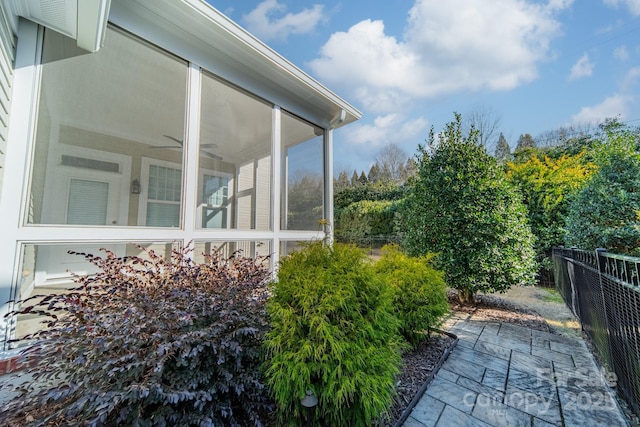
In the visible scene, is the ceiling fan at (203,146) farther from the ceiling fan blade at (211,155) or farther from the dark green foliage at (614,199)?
the dark green foliage at (614,199)

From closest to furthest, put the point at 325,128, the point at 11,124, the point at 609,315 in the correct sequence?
the point at 11,124, the point at 609,315, the point at 325,128

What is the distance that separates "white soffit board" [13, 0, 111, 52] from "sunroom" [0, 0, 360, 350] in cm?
3

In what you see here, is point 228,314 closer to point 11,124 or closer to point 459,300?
point 11,124

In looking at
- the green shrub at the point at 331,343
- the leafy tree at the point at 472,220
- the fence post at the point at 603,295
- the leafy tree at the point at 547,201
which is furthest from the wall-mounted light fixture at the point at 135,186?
the leafy tree at the point at 547,201

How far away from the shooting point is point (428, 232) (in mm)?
5207

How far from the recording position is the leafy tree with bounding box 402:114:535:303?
4.72 meters

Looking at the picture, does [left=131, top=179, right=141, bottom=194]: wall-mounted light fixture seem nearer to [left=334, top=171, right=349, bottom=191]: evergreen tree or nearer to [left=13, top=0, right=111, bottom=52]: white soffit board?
[left=13, top=0, right=111, bottom=52]: white soffit board

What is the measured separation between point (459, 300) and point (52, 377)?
6.25m

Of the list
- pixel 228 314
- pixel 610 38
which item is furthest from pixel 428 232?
pixel 610 38

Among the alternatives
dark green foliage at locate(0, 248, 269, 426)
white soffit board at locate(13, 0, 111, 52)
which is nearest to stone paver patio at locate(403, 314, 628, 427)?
dark green foliage at locate(0, 248, 269, 426)

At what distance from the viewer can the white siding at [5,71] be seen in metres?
2.12

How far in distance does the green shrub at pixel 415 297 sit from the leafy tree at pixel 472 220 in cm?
165

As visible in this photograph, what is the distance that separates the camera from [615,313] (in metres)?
2.48

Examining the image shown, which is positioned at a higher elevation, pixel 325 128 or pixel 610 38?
pixel 610 38
